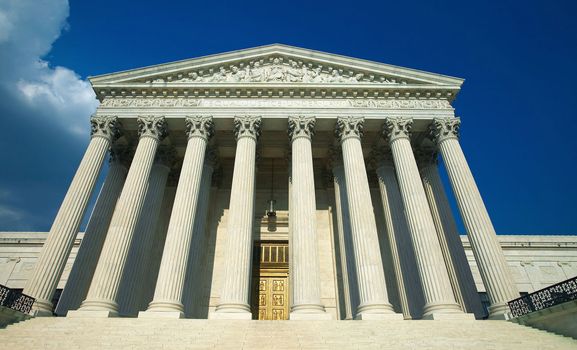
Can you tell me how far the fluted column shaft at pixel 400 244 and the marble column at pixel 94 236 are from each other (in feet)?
58.6

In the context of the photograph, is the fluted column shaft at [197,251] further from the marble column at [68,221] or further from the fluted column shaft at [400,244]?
the fluted column shaft at [400,244]

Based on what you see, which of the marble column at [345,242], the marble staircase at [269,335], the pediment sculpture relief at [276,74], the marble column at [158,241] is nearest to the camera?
the marble staircase at [269,335]

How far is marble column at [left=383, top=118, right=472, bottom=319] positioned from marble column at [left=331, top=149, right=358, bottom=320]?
4.23 metres

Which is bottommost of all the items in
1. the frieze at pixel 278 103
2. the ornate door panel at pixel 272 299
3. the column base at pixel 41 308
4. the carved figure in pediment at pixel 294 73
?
the column base at pixel 41 308

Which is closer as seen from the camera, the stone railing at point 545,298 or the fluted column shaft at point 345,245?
the stone railing at point 545,298

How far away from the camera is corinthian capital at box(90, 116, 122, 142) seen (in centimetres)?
2141

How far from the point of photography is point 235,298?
1641 centimetres

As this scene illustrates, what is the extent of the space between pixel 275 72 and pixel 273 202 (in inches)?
378

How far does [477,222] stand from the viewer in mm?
18578

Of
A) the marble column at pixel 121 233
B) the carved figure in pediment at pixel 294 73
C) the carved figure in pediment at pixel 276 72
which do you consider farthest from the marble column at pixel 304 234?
the marble column at pixel 121 233

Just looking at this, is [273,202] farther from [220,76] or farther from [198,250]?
[220,76]

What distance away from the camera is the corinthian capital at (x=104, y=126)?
70.2 ft

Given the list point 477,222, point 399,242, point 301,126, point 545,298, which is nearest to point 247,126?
point 301,126

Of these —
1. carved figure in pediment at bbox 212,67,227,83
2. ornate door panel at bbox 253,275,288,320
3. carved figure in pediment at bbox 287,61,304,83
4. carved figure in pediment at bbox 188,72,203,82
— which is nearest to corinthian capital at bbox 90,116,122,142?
carved figure in pediment at bbox 188,72,203,82
